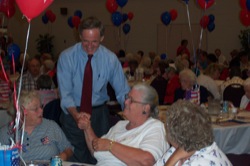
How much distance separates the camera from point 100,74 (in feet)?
11.6

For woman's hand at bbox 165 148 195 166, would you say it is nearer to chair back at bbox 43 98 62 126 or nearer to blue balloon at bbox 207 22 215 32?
chair back at bbox 43 98 62 126

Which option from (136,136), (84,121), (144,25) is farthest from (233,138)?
(144,25)

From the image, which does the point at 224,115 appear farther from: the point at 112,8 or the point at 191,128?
the point at 112,8

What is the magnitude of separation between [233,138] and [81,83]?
5.98ft

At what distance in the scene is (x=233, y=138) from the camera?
440 cm

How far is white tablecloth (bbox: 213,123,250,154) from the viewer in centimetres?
428

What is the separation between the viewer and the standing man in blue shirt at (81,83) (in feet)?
11.4

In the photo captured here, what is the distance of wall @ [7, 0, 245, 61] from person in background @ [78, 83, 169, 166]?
12.0 metres

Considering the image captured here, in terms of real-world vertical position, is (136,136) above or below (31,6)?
below

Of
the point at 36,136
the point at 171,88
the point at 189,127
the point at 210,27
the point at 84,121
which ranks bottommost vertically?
the point at 171,88

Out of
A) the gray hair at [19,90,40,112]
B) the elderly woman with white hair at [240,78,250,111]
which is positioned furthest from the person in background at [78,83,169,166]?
the elderly woman with white hair at [240,78,250,111]

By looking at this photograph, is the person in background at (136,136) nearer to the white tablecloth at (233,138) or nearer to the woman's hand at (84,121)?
the woman's hand at (84,121)

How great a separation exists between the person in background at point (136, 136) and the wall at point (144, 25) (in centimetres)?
1203

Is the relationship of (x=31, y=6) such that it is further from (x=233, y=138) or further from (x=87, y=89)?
(x=233, y=138)
